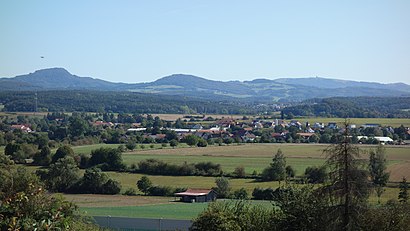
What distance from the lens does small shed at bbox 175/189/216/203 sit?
31.0 metres

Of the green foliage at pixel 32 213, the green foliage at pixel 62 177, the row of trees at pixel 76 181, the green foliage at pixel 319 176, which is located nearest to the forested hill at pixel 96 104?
the green foliage at pixel 62 177

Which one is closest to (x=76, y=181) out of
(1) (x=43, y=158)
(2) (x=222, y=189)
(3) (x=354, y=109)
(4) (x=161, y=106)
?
(2) (x=222, y=189)

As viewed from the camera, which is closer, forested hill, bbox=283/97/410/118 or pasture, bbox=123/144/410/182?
pasture, bbox=123/144/410/182

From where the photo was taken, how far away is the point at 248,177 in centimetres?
3888

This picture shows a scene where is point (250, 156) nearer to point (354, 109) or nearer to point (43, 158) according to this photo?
point (43, 158)

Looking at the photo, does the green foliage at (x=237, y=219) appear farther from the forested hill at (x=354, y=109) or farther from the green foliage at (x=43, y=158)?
the forested hill at (x=354, y=109)

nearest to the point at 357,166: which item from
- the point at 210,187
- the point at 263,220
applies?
the point at 263,220

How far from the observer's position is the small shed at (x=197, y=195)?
30984 millimetres

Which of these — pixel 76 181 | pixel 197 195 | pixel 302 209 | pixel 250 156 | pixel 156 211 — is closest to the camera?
pixel 302 209

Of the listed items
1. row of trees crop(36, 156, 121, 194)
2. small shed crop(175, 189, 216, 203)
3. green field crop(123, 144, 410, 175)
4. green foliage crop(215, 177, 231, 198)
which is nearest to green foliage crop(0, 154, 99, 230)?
small shed crop(175, 189, 216, 203)

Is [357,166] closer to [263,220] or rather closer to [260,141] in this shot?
[263,220]

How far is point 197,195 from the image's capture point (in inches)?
1220

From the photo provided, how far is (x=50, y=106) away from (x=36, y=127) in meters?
49.4

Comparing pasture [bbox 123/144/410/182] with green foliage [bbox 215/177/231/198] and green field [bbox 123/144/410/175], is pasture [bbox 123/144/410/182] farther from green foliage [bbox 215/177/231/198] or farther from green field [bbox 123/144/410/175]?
green foliage [bbox 215/177/231/198]
